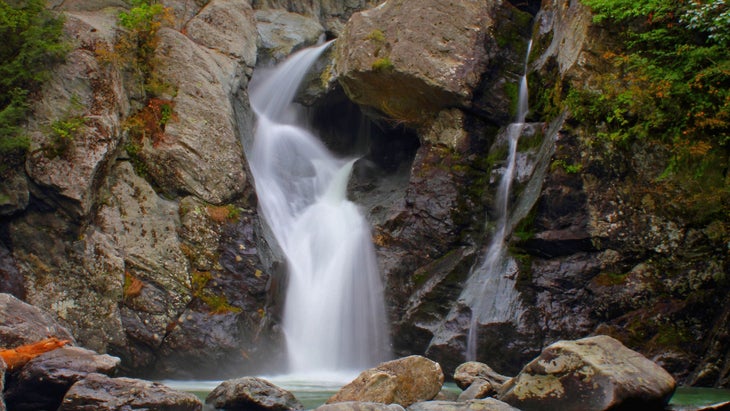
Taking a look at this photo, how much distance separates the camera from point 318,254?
1255 centimetres

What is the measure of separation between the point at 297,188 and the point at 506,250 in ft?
19.5

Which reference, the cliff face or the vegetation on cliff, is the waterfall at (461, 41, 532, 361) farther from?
the vegetation on cliff

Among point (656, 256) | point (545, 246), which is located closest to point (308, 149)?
point (545, 246)

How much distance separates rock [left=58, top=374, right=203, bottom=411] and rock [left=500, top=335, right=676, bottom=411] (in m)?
3.63

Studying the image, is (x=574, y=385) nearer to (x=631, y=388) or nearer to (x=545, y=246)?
(x=631, y=388)

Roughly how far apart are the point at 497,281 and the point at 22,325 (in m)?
7.32

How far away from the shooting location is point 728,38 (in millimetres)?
8945

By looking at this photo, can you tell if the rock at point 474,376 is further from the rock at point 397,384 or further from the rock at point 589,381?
the rock at point 589,381

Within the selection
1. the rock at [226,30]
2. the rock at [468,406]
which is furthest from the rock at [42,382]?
the rock at [226,30]

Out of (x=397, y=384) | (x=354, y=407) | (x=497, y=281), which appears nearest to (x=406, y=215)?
(x=497, y=281)

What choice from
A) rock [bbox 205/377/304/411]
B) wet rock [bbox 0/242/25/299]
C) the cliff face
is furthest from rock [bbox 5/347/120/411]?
wet rock [bbox 0/242/25/299]

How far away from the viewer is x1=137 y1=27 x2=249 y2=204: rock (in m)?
11.2

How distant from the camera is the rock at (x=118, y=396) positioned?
18.5 feet

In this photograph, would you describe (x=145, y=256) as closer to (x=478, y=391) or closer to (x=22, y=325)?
(x=22, y=325)
